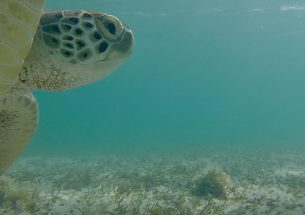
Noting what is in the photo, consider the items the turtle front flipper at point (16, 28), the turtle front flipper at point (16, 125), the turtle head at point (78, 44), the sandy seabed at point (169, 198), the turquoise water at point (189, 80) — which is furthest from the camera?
the turquoise water at point (189, 80)

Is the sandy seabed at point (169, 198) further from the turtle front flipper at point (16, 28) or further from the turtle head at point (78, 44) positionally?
the turtle front flipper at point (16, 28)

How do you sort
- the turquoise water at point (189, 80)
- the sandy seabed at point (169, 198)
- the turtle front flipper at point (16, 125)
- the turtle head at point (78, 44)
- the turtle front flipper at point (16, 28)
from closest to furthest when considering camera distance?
the turtle front flipper at point (16, 28)
the turtle head at point (78, 44)
the turtle front flipper at point (16, 125)
the sandy seabed at point (169, 198)
the turquoise water at point (189, 80)

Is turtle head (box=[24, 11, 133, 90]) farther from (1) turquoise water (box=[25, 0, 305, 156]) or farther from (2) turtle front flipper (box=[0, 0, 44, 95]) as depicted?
(1) turquoise water (box=[25, 0, 305, 156])

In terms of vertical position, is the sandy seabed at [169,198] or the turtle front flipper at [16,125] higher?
the turtle front flipper at [16,125]

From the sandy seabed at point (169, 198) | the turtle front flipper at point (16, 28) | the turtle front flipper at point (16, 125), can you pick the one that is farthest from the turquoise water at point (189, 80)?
the turtle front flipper at point (16, 28)

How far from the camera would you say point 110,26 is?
2.76 meters

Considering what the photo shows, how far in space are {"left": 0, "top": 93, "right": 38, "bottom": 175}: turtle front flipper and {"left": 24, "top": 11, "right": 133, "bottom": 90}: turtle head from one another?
0.95 m

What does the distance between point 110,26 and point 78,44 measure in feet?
0.88

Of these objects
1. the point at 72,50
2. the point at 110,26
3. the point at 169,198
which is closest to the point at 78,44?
the point at 72,50

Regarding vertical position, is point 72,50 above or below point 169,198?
above

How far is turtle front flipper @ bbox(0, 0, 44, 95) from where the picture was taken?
1917mm

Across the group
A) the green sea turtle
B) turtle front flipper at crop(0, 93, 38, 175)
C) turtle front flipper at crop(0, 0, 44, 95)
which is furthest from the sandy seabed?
turtle front flipper at crop(0, 0, 44, 95)

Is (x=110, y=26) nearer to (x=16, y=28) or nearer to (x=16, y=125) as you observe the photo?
(x=16, y=28)

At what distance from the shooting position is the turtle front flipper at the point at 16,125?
3.73 meters
